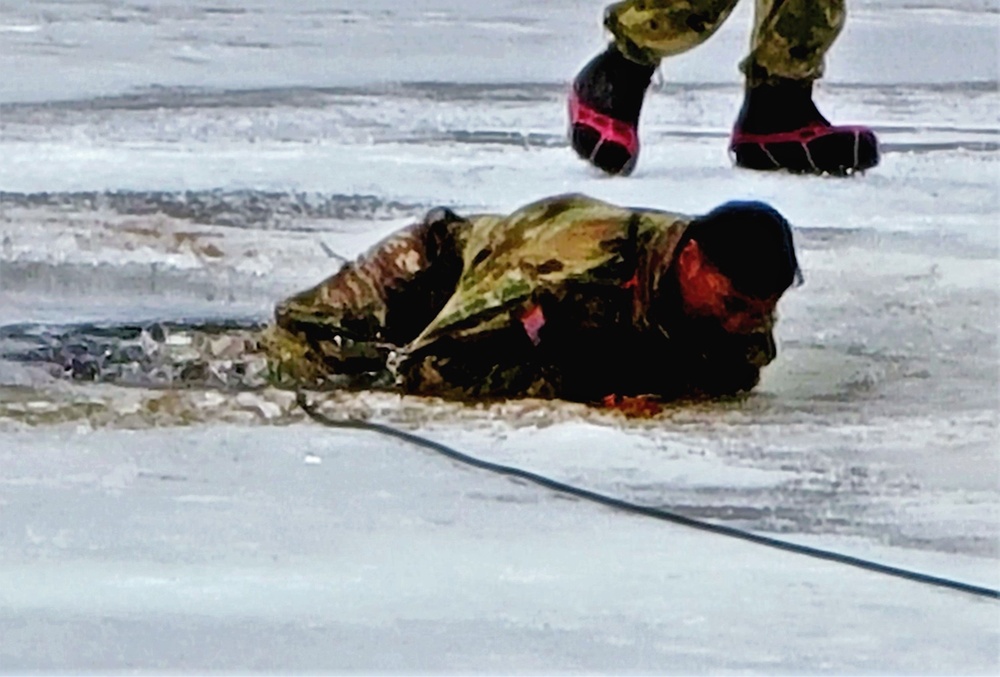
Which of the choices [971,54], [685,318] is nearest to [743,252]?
[685,318]

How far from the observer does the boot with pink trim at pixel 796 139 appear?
3.92ft

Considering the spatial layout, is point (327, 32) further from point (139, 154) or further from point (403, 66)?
point (139, 154)

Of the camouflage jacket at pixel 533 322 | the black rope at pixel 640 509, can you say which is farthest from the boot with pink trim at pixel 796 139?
the black rope at pixel 640 509

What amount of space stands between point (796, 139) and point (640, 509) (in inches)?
16.7

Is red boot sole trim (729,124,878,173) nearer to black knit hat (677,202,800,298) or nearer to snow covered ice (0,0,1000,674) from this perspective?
snow covered ice (0,0,1000,674)

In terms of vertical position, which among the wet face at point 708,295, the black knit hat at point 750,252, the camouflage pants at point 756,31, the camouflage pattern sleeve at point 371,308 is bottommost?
the camouflage pattern sleeve at point 371,308

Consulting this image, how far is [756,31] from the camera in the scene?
122 cm

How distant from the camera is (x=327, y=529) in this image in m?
0.83

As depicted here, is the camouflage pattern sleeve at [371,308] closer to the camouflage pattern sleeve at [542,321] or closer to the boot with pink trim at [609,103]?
the camouflage pattern sleeve at [542,321]

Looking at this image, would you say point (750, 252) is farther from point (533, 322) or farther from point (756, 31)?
point (756, 31)

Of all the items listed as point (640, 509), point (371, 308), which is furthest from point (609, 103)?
point (640, 509)

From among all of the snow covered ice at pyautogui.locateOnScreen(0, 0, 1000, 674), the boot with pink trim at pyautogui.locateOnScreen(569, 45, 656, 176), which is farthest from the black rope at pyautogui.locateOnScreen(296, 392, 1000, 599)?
the boot with pink trim at pyautogui.locateOnScreen(569, 45, 656, 176)

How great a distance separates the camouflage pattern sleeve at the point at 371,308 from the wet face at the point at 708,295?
5.5 inches

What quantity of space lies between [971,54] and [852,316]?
352 millimetres
